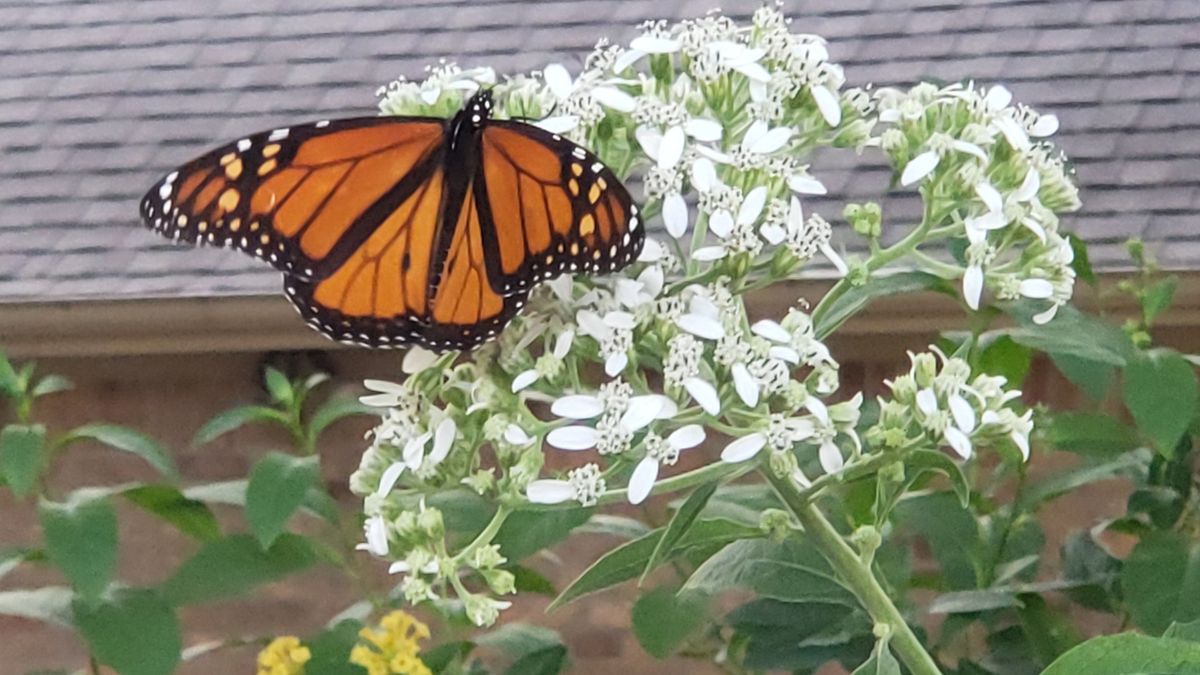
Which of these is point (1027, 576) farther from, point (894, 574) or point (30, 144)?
point (30, 144)

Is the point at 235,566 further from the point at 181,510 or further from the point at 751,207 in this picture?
the point at 751,207

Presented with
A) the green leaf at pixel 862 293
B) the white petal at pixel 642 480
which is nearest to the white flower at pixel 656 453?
the white petal at pixel 642 480

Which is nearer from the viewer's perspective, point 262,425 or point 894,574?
point 894,574

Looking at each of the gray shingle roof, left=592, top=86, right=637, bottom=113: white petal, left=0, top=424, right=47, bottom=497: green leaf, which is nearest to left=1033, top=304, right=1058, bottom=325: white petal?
left=592, top=86, right=637, bottom=113: white petal

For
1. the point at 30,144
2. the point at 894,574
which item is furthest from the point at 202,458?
the point at 894,574

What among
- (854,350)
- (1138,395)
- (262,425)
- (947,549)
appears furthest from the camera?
(262,425)

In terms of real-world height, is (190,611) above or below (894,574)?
below

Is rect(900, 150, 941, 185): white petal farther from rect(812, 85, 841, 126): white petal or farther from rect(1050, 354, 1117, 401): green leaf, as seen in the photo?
rect(1050, 354, 1117, 401): green leaf

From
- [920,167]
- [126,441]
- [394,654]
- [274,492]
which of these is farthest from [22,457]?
[920,167]
